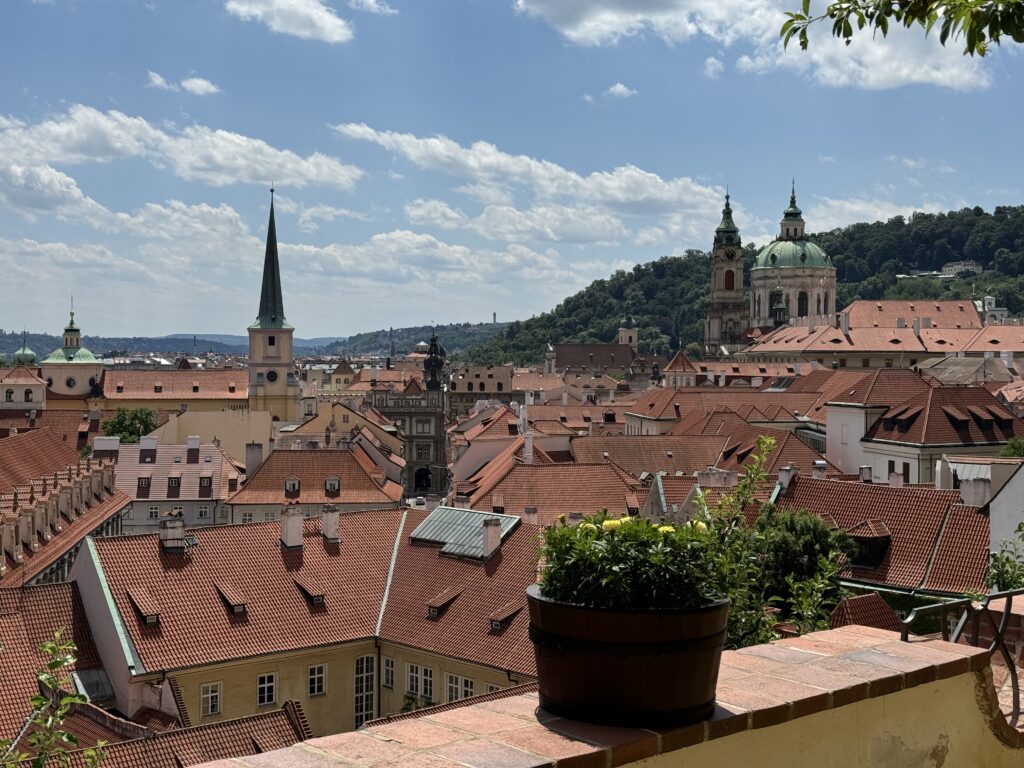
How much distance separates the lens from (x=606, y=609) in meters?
4.90

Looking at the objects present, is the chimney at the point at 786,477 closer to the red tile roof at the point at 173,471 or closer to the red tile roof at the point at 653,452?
the red tile roof at the point at 653,452

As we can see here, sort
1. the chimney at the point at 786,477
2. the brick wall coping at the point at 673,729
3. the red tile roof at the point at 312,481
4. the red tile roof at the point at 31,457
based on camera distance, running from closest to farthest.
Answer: the brick wall coping at the point at 673,729, the chimney at the point at 786,477, the red tile roof at the point at 312,481, the red tile roof at the point at 31,457

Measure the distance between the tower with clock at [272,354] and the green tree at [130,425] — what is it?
20.1 m

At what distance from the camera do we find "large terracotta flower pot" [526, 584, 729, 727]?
4750 millimetres

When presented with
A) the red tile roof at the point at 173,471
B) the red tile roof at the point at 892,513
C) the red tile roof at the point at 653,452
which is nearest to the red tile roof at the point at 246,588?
the red tile roof at the point at 892,513

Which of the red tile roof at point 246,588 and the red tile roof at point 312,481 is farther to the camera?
the red tile roof at point 312,481

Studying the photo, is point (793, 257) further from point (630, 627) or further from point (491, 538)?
point (630, 627)

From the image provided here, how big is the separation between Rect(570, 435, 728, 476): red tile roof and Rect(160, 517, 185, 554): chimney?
2779cm

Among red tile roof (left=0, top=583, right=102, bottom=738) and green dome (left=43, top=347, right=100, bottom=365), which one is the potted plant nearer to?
red tile roof (left=0, top=583, right=102, bottom=738)

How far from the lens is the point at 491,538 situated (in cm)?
2970

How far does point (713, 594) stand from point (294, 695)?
23.8m

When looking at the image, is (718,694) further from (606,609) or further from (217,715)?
(217,715)

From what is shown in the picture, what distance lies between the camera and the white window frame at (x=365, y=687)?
93.1 feet

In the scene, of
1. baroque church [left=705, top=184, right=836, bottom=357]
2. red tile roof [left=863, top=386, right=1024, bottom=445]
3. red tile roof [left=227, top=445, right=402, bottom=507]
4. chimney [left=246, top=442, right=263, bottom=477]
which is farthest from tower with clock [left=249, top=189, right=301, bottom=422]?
baroque church [left=705, top=184, right=836, bottom=357]
